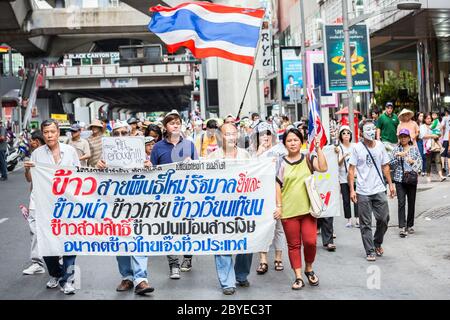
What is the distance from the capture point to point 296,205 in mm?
7922

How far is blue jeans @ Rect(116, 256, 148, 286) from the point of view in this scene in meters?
7.84

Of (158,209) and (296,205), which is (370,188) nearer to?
(296,205)

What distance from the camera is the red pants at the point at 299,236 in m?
7.92

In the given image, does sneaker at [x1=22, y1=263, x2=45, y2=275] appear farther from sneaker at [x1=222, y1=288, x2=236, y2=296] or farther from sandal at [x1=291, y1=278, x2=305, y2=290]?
sandal at [x1=291, y1=278, x2=305, y2=290]

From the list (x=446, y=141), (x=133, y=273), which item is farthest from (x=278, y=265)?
(x=446, y=141)

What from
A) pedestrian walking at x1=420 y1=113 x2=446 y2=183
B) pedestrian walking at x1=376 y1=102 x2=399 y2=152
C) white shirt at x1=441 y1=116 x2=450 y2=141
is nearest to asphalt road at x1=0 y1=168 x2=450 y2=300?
pedestrian walking at x1=376 y1=102 x2=399 y2=152

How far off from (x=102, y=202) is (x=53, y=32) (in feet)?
180

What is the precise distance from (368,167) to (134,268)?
3.50 metres

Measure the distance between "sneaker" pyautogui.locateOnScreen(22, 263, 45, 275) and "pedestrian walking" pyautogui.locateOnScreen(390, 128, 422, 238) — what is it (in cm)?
537

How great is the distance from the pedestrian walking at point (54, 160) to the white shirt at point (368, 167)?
3.65 meters

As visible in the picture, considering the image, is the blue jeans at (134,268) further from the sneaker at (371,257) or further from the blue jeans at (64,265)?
the sneaker at (371,257)

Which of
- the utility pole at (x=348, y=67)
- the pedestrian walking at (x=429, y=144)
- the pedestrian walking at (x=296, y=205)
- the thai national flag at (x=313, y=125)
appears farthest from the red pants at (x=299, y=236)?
the pedestrian walking at (x=429, y=144)
